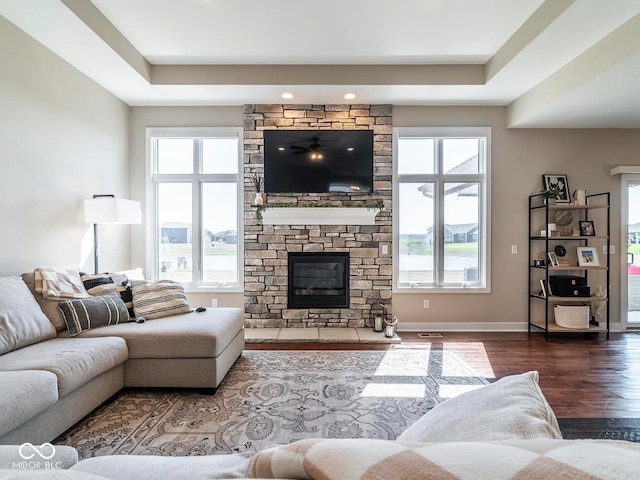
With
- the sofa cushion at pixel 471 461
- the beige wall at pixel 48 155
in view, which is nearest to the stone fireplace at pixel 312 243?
the beige wall at pixel 48 155

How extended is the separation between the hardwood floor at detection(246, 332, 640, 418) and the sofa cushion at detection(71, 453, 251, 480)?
8.58 feet

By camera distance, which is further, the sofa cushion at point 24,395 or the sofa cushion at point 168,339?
the sofa cushion at point 168,339

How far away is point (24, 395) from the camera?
177 centimetres

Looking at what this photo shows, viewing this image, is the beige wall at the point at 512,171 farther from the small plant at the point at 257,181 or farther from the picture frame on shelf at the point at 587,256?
the small plant at the point at 257,181

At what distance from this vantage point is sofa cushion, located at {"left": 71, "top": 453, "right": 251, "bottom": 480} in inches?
32.3

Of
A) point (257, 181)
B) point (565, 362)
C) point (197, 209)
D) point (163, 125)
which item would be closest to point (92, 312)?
point (197, 209)

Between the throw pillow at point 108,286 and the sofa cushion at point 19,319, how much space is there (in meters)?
0.53

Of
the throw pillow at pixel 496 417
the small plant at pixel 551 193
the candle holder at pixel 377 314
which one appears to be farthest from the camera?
the candle holder at pixel 377 314

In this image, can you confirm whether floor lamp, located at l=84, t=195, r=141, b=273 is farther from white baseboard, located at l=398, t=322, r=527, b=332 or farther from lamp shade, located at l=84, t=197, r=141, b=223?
white baseboard, located at l=398, t=322, r=527, b=332

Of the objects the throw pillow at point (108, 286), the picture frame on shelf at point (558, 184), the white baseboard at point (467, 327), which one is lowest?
the white baseboard at point (467, 327)

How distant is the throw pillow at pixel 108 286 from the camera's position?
3178mm

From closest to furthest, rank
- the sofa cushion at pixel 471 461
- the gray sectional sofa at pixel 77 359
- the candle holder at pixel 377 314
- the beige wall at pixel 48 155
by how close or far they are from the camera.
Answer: the sofa cushion at pixel 471 461 < the gray sectional sofa at pixel 77 359 < the beige wall at pixel 48 155 < the candle holder at pixel 377 314

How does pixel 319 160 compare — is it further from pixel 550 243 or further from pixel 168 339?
pixel 550 243

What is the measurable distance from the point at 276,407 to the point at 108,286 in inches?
76.1
